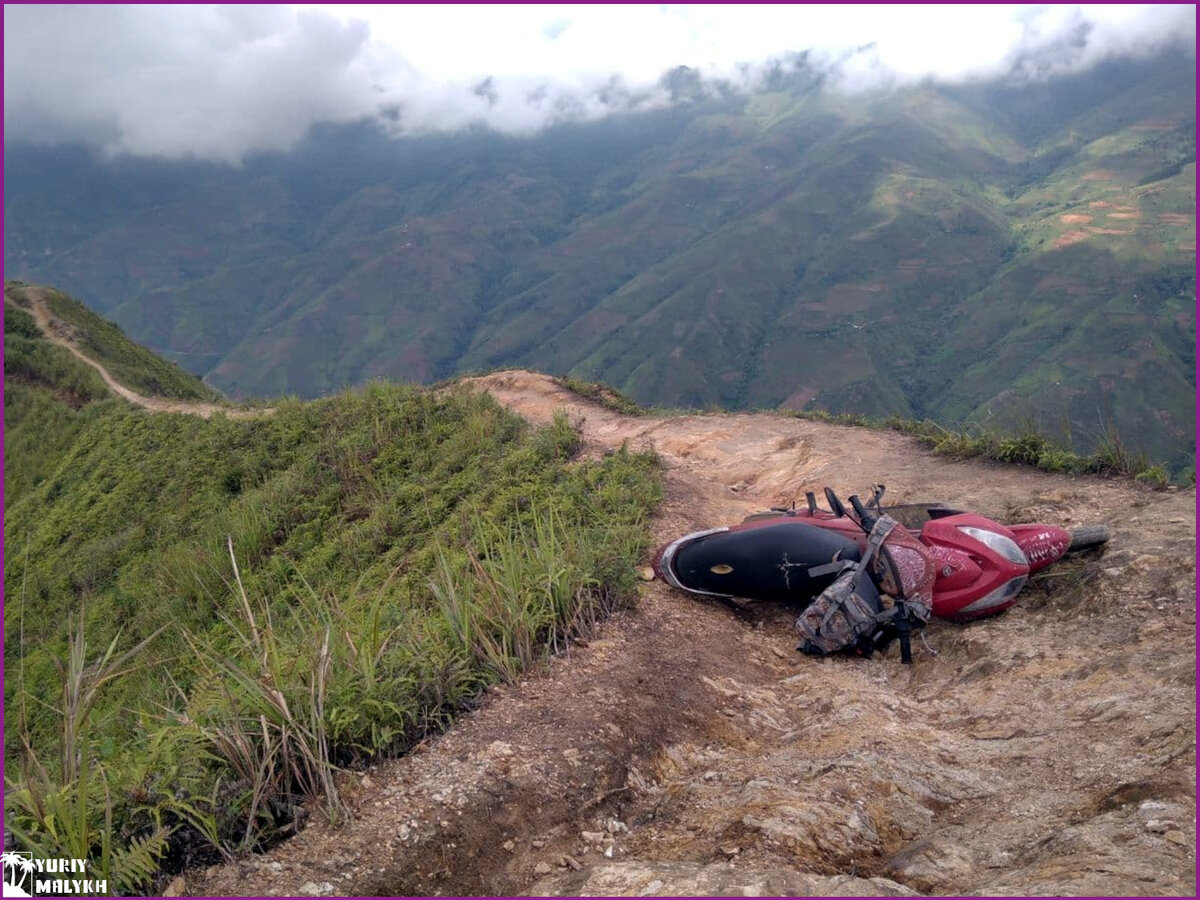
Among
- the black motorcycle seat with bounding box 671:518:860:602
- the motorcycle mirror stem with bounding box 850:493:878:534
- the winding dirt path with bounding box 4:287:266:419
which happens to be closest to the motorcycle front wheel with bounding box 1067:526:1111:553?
the motorcycle mirror stem with bounding box 850:493:878:534

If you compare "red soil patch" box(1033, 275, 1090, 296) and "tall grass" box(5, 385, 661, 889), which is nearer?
"tall grass" box(5, 385, 661, 889)

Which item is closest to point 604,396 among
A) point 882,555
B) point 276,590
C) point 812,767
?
point 276,590

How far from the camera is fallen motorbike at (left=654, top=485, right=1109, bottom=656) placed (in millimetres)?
5758

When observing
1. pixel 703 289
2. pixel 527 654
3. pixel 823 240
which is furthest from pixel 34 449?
pixel 823 240

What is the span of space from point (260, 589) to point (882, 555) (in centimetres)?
809

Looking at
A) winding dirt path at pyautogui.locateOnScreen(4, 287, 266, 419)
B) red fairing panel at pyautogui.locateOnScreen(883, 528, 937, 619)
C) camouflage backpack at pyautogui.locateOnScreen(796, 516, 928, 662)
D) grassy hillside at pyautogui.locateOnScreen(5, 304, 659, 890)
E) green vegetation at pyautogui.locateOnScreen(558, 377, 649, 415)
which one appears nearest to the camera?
grassy hillside at pyautogui.locateOnScreen(5, 304, 659, 890)

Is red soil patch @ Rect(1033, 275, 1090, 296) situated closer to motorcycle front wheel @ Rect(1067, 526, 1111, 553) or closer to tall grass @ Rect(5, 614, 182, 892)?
motorcycle front wheel @ Rect(1067, 526, 1111, 553)

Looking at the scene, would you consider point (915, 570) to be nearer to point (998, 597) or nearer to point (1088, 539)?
point (998, 597)

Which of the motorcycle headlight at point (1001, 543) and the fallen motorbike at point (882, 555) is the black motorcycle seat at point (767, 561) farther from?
the motorcycle headlight at point (1001, 543)

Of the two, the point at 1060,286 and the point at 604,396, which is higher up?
the point at 604,396

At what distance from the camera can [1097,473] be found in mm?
7656

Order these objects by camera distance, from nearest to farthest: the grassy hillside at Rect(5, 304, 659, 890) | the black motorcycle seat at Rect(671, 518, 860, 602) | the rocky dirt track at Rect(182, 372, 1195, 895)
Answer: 1. the rocky dirt track at Rect(182, 372, 1195, 895)
2. the grassy hillside at Rect(5, 304, 659, 890)
3. the black motorcycle seat at Rect(671, 518, 860, 602)

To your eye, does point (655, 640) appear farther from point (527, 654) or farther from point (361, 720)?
point (361, 720)

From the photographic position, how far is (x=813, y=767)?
3984 mm
